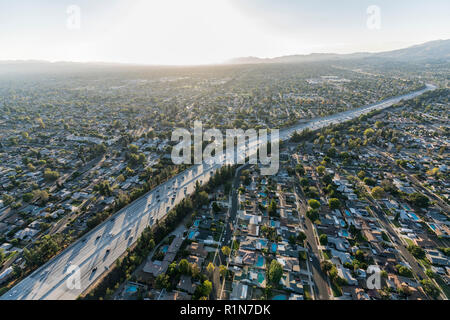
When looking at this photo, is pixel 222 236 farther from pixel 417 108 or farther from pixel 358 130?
pixel 417 108

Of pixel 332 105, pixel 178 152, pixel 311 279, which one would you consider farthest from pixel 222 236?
pixel 332 105

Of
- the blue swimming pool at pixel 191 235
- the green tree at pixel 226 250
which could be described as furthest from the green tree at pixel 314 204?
the blue swimming pool at pixel 191 235

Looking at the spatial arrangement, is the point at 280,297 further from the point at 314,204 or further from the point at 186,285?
the point at 314,204

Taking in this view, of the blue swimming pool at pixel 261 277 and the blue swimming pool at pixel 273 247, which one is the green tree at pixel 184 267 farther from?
the blue swimming pool at pixel 273 247

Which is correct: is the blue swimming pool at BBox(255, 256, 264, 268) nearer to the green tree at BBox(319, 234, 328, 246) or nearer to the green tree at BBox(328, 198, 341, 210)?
the green tree at BBox(319, 234, 328, 246)

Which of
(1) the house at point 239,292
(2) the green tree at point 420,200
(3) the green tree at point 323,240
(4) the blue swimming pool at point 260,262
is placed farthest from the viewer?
(2) the green tree at point 420,200
